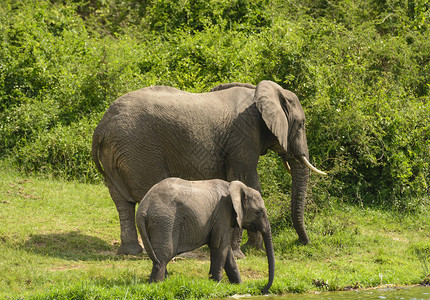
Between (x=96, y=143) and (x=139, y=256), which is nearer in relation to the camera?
Result: (x=139, y=256)

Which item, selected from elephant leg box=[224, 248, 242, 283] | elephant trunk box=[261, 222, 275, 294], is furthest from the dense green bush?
elephant leg box=[224, 248, 242, 283]

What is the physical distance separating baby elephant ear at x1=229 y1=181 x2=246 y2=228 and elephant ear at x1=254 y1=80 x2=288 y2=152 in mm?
1752

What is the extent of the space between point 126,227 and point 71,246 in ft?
2.75

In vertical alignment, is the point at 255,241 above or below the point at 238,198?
below

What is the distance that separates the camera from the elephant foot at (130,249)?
977cm

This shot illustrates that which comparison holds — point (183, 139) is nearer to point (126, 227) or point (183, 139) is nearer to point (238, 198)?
point (126, 227)

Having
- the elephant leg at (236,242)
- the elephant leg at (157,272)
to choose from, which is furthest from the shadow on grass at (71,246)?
the elephant leg at (157,272)

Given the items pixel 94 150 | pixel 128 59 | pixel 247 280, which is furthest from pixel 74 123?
pixel 247 280

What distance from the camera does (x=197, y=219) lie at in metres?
8.00

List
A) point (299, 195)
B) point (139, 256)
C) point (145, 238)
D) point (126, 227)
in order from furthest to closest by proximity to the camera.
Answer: point (299, 195), point (126, 227), point (139, 256), point (145, 238)

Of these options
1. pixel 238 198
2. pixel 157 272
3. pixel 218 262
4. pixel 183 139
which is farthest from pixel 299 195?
pixel 157 272

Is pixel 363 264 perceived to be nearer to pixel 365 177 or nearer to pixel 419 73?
pixel 365 177

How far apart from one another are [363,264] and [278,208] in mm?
1931

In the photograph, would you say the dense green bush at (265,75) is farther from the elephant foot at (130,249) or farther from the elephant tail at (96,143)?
the elephant tail at (96,143)
